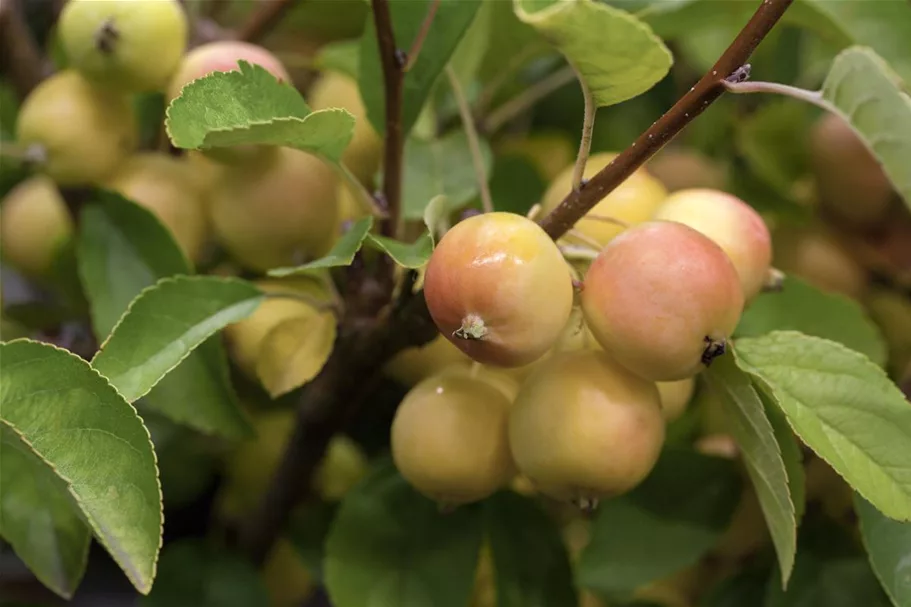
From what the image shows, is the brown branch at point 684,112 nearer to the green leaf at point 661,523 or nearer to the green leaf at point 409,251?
the green leaf at point 409,251

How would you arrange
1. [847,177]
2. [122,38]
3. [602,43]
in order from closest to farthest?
[602,43], [122,38], [847,177]

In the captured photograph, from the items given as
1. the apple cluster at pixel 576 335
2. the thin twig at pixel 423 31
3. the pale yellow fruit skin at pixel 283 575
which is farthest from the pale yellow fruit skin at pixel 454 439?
the pale yellow fruit skin at pixel 283 575

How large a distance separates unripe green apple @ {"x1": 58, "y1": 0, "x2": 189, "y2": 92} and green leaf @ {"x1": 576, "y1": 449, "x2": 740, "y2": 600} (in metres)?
0.25

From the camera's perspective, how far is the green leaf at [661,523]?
34 centimetres

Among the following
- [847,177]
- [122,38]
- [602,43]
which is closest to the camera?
[602,43]

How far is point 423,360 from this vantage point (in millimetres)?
332

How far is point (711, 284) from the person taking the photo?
225 millimetres

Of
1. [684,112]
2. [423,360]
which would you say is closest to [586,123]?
[684,112]

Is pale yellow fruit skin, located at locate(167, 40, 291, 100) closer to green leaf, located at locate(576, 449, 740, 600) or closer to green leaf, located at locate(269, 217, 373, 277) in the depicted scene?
green leaf, located at locate(269, 217, 373, 277)

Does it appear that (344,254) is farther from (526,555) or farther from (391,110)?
(526,555)

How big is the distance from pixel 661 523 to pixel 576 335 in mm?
126

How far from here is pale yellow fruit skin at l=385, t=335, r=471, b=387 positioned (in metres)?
0.32

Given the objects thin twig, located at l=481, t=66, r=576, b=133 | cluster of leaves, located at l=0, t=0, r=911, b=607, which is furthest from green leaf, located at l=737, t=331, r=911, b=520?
thin twig, located at l=481, t=66, r=576, b=133

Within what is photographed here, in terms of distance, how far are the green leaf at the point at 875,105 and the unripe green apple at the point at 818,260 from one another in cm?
16
